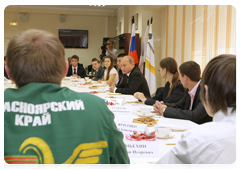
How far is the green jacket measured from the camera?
777 mm

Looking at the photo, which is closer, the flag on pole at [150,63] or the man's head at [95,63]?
the flag on pole at [150,63]

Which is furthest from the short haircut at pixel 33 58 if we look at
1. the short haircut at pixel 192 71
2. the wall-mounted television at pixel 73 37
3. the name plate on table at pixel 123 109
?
the wall-mounted television at pixel 73 37

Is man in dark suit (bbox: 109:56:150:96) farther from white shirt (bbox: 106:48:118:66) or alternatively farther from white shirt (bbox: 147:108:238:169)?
white shirt (bbox: 106:48:118:66)

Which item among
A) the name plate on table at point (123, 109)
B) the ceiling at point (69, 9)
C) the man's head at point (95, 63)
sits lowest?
the name plate on table at point (123, 109)

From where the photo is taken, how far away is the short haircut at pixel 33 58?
0.85m

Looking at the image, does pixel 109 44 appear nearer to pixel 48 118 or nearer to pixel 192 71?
pixel 192 71

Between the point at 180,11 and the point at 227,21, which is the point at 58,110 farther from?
the point at 180,11

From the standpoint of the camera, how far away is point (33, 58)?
0.85 metres

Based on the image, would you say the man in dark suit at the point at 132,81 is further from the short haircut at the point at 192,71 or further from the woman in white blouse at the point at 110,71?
the short haircut at the point at 192,71

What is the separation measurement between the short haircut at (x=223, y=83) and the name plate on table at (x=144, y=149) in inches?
15.8

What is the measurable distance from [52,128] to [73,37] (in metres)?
10.1

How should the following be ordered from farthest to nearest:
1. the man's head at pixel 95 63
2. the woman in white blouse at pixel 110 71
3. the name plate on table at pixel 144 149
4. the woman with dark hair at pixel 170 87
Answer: the man's head at pixel 95 63 → the woman in white blouse at pixel 110 71 → the woman with dark hair at pixel 170 87 → the name plate on table at pixel 144 149

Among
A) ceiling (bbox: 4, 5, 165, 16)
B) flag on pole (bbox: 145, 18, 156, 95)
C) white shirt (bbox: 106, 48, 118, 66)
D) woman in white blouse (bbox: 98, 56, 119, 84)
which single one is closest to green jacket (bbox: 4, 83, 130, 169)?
woman in white blouse (bbox: 98, 56, 119, 84)

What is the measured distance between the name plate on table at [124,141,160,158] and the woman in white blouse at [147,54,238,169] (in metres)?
0.23
